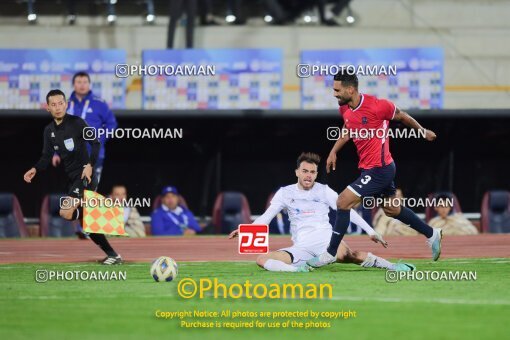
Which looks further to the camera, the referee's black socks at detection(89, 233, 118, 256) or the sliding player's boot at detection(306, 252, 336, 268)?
the referee's black socks at detection(89, 233, 118, 256)

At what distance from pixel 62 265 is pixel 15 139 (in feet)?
24.3

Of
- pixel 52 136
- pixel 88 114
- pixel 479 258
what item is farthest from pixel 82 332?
pixel 88 114

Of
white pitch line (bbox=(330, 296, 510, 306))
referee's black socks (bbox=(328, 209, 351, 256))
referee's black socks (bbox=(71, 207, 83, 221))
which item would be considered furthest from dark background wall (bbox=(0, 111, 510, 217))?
white pitch line (bbox=(330, 296, 510, 306))

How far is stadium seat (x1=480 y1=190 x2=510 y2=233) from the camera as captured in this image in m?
21.3

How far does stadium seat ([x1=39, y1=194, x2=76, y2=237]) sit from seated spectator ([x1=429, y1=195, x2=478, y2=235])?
5.98 m

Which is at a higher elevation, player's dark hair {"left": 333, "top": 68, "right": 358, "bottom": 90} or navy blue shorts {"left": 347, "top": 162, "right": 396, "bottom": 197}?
player's dark hair {"left": 333, "top": 68, "right": 358, "bottom": 90}

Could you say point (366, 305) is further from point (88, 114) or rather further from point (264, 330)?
point (88, 114)

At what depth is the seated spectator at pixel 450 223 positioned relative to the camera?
20.4 meters

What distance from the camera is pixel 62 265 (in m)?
14.4

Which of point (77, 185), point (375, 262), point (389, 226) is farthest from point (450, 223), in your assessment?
point (77, 185)

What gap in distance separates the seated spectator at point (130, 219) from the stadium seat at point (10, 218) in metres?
1.59

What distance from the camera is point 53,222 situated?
20.8 m

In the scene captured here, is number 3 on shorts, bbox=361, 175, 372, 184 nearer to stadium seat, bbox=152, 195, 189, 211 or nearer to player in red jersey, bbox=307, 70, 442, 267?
player in red jersey, bbox=307, 70, 442, 267

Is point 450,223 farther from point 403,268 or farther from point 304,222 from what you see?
point 403,268
